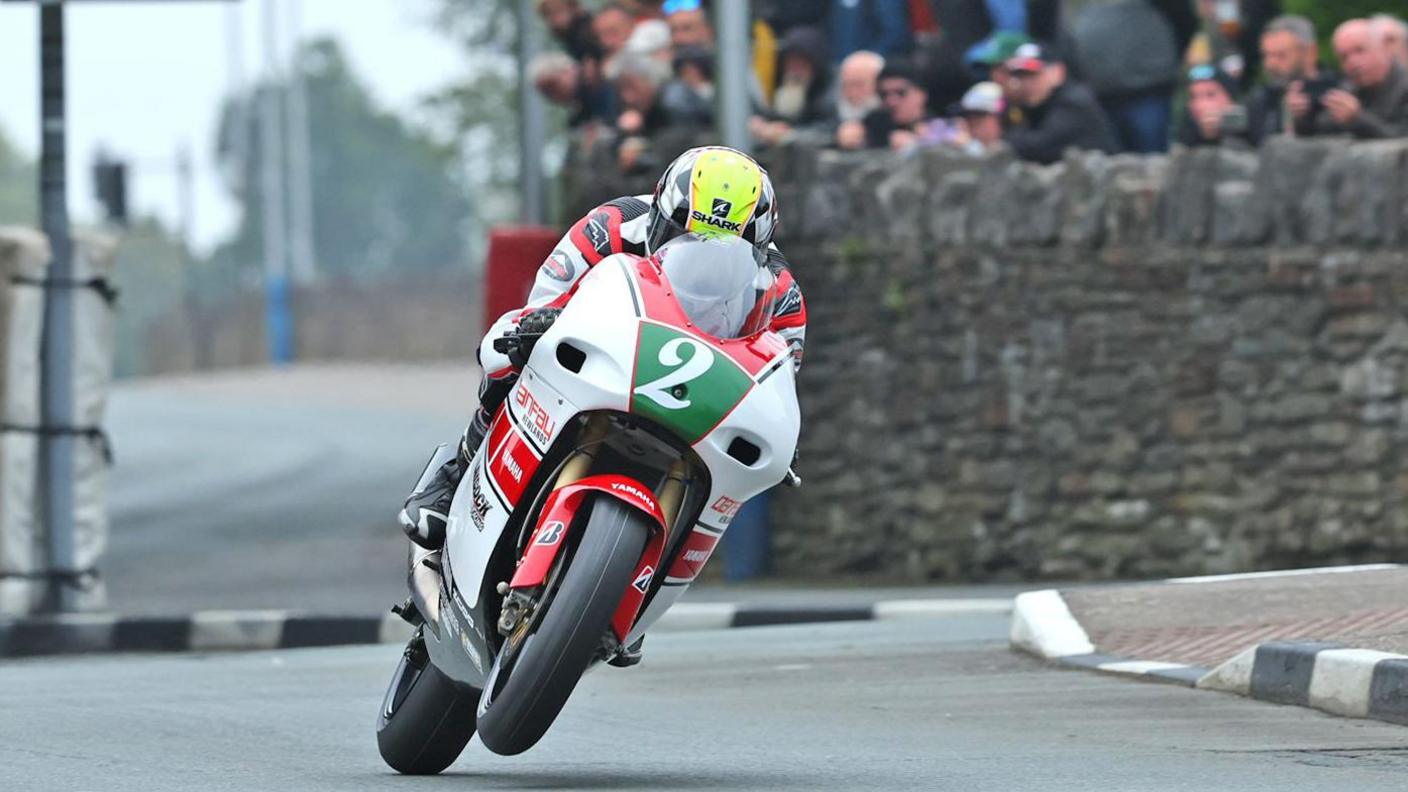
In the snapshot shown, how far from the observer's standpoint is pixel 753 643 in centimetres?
1288

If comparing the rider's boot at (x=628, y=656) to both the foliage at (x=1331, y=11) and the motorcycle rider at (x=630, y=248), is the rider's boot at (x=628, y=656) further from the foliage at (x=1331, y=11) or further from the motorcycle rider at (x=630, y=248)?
the foliage at (x=1331, y=11)

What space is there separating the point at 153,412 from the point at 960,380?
2583cm

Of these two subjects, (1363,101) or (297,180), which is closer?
(1363,101)

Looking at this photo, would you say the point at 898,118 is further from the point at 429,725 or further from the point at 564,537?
the point at 564,537

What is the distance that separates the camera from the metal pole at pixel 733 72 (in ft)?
56.8

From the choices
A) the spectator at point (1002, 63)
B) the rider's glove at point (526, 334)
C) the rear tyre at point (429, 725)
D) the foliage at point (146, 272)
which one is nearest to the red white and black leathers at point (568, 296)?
the rider's glove at point (526, 334)

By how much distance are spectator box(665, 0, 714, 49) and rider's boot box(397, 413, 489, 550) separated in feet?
34.1

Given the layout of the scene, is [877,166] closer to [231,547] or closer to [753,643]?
[753,643]

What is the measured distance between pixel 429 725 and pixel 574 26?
489 inches

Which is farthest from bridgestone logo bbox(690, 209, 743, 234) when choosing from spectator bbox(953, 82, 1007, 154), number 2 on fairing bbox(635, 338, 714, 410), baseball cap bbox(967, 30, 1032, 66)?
spectator bbox(953, 82, 1007, 154)

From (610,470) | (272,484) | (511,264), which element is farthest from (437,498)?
(272,484)

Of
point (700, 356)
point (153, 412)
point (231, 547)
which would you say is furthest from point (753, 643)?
point (153, 412)

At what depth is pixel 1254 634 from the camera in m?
10.7

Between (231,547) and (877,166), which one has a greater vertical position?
(877,166)
